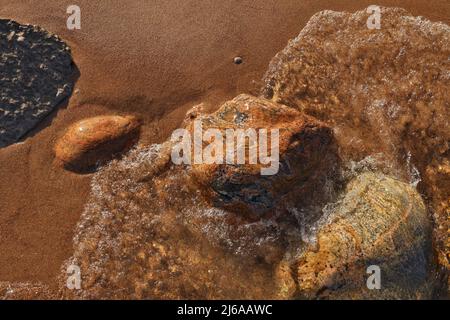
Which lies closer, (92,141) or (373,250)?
(373,250)

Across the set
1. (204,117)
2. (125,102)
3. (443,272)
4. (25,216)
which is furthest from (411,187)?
(25,216)

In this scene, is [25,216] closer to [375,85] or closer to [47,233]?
[47,233]

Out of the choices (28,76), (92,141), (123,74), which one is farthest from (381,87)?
(28,76)

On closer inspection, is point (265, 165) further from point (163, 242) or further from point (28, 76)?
point (28, 76)

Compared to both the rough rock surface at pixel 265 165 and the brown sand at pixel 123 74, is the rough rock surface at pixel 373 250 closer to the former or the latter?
the rough rock surface at pixel 265 165

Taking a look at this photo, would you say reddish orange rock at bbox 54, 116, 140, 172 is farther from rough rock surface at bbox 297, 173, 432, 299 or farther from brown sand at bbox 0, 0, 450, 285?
rough rock surface at bbox 297, 173, 432, 299

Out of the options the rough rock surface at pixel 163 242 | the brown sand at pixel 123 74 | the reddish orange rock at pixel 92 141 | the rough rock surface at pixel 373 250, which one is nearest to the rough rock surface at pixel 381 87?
the brown sand at pixel 123 74
